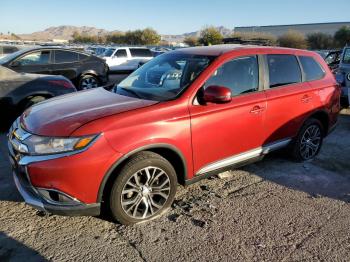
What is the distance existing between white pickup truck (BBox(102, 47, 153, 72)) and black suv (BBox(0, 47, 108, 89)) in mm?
8423

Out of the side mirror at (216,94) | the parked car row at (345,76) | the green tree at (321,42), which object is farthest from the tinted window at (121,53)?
the green tree at (321,42)

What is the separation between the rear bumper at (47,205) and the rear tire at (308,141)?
10.5 ft

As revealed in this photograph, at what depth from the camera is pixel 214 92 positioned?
143 inches

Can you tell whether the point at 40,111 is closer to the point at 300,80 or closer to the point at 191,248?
the point at 191,248

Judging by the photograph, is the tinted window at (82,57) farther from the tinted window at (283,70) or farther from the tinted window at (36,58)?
the tinted window at (283,70)

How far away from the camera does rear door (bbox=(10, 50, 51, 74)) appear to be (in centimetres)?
950

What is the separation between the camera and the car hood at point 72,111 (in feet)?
10.5

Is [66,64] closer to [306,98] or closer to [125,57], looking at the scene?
[306,98]

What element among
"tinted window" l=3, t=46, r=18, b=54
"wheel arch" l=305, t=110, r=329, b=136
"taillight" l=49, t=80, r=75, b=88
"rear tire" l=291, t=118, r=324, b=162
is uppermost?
"tinted window" l=3, t=46, r=18, b=54

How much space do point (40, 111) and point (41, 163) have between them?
0.89 metres

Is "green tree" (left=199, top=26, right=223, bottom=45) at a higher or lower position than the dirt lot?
higher

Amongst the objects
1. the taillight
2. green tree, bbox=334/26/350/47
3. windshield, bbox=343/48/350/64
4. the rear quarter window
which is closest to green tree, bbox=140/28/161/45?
green tree, bbox=334/26/350/47

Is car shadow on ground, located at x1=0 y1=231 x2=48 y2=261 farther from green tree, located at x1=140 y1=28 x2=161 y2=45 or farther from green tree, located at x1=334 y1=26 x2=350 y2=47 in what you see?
green tree, located at x1=140 y1=28 x2=161 y2=45

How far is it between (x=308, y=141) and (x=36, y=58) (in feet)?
25.6
